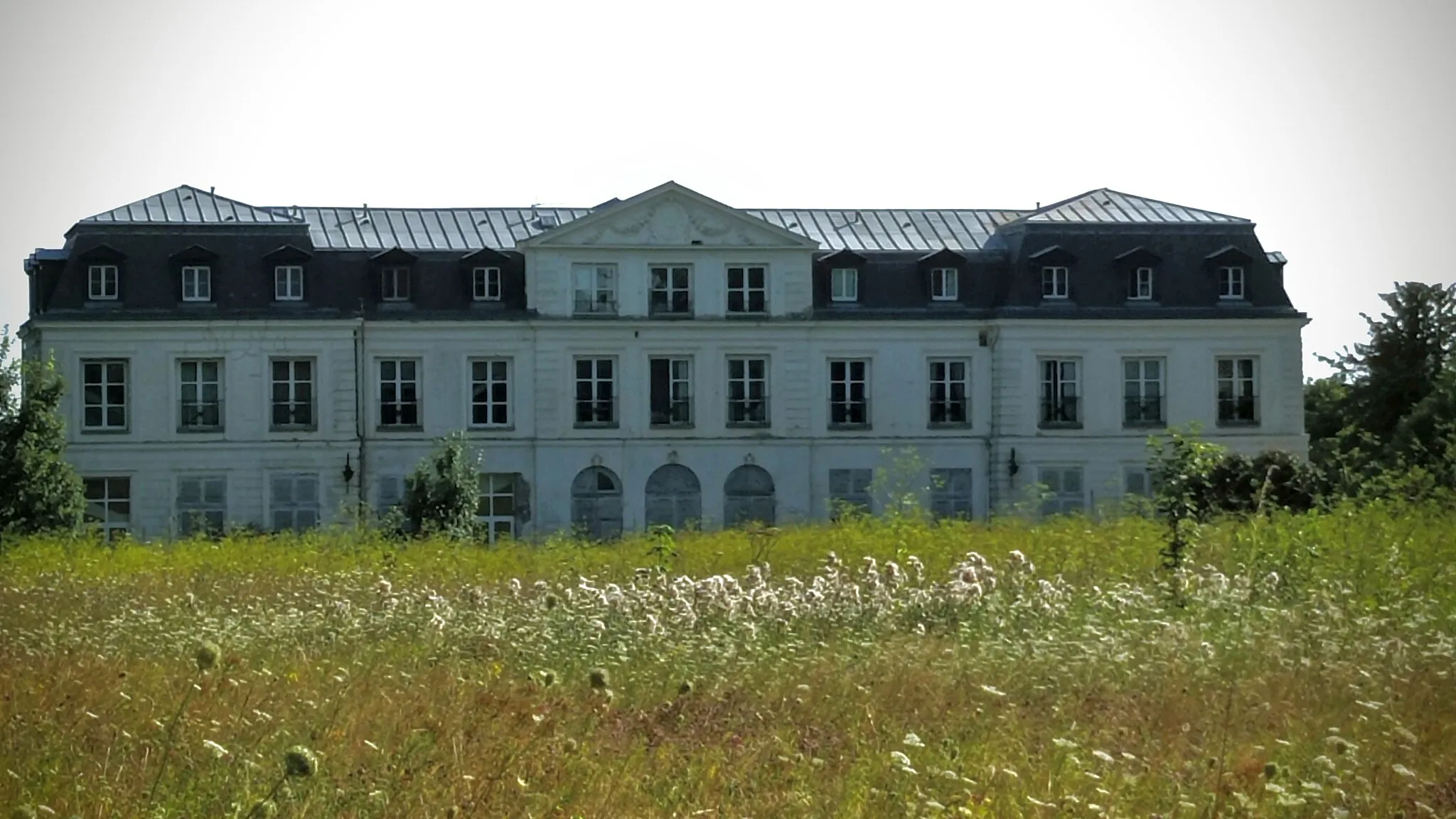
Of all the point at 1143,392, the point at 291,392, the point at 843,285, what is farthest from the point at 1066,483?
the point at 291,392

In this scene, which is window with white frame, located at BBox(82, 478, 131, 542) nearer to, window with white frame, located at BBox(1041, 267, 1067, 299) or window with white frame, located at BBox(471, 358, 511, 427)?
window with white frame, located at BBox(471, 358, 511, 427)

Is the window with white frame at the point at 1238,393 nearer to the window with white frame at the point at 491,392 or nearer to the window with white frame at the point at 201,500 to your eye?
the window with white frame at the point at 491,392

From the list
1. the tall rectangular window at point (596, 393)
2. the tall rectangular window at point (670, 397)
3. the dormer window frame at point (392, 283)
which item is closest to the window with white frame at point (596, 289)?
the tall rectangular window at point (596, 393)

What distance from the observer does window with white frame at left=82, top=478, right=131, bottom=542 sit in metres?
50.3

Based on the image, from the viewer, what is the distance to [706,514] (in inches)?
2050

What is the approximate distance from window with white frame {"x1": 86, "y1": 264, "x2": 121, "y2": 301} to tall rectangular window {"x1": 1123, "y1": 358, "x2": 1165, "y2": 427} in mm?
27354

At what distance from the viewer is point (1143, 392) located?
54.0 metres

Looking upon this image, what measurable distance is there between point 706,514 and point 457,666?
3934 centimetres

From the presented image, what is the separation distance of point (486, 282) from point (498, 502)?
19.6ft

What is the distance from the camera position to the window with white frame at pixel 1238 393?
54.1 m

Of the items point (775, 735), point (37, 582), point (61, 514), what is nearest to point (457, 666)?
point (775, 735)

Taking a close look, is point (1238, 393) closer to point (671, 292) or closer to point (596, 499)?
point (671, 292)

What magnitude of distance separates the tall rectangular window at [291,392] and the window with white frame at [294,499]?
1.44m

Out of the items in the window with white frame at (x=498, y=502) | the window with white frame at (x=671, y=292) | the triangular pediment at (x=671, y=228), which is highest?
the triangular pediment at (x=671, y=228)
